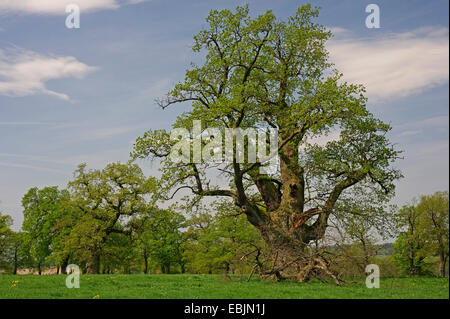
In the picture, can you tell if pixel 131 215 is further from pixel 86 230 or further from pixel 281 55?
pixel 281 55

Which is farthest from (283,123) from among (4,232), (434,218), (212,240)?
(4,232)

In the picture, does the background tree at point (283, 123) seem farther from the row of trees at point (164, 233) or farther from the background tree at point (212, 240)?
the background tree at point (212, 240)

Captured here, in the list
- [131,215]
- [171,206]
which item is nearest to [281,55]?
[171,206]

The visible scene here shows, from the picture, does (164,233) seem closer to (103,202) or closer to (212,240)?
(212,240)

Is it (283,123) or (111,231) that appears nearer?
(283,123)

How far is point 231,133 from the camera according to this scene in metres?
21.5

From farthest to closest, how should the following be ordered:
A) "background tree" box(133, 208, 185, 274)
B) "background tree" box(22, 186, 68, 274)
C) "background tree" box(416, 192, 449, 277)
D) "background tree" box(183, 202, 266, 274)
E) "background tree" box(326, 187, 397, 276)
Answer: "background tree" box(133, 208, 185, 274) < "background tree" box(183, 202, 266, 274) < "background tree" box(22, 186, 68, 274) < "background tree" box(416, 192, 449, 277) < "background tree" box(326, 187, 397, 276)

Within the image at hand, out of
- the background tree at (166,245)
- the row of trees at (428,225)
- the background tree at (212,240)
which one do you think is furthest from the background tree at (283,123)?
the background tree at (166,245)

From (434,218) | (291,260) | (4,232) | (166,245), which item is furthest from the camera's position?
(166,245)

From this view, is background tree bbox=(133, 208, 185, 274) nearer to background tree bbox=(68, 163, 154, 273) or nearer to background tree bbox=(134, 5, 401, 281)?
background tree bbox=(68, 163, 154, 273)

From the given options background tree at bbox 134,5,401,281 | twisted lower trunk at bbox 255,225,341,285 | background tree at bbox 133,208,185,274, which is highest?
background tree at bbox 134,5,401,281

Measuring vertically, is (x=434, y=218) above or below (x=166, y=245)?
above

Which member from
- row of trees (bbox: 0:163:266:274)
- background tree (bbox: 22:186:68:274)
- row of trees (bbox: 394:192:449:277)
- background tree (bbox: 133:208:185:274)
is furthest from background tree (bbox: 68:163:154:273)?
row of trees (bbox: 394:192:449:277)
